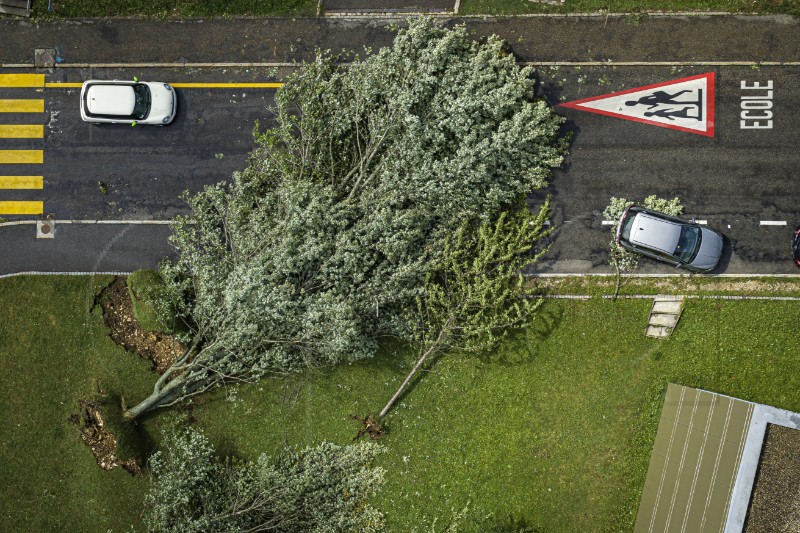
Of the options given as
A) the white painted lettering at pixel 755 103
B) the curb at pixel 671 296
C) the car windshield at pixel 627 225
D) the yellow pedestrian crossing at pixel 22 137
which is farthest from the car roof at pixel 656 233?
the yellow pedestrian crossing at pixel 22 137

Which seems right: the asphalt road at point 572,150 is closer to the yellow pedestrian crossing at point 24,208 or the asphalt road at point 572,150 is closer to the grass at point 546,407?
the yellow pedestrian crossing at point 24,208

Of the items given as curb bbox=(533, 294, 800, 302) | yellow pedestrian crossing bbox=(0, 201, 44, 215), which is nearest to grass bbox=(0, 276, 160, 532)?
yellow pedestrian crossing bbox=(0, 201, 44, 215)

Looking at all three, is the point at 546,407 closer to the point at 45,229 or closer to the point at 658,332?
the point at 658,332

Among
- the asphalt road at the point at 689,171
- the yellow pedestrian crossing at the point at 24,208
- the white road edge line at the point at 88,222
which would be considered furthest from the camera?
the yellow pedestrian crossing at the point at 24,208

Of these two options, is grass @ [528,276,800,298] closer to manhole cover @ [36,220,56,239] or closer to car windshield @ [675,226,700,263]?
car windshield @ [675,226,700,263]

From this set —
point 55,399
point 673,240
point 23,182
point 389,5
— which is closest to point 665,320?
point 673,240

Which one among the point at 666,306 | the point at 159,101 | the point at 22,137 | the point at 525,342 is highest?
the point at 159,101
